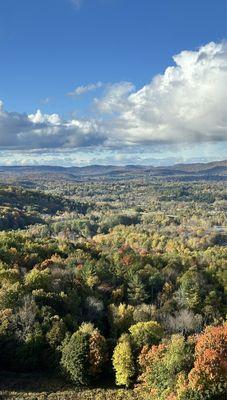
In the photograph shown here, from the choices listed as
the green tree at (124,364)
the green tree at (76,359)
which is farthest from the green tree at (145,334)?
the green tree at (76,359)

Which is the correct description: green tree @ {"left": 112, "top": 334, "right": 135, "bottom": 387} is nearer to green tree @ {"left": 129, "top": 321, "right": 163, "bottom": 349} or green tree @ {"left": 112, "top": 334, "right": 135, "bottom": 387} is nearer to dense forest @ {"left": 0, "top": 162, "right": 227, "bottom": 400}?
dense forest @ {"left": 0, "top": 162, "right": 227, "bottom": 400}

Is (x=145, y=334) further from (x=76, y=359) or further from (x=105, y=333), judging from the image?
(x=105, y=333)

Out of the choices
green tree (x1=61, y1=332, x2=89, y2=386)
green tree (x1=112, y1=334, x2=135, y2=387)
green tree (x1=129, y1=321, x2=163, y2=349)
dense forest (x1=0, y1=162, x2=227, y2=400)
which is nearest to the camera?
dense forest (x1=0, y1=162, x2=227, y2=400)

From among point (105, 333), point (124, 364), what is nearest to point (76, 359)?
point (124, 364)

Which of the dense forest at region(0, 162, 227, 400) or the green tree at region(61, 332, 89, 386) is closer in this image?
the dense forest at region(0, 162, 227, 400)

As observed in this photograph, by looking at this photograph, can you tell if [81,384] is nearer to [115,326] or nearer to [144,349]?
[144,349]

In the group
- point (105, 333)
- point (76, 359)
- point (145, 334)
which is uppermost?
point (145, 334)

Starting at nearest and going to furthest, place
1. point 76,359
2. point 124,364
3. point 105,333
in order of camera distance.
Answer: point 124,364
point 76,359
point 105,333

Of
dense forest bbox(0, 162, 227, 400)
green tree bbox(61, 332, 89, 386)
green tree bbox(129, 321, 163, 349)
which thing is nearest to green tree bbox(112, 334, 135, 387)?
dense forest bbox(0, 162, 227, 400)

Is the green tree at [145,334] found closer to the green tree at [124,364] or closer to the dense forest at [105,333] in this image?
the dense forest at [105,333]

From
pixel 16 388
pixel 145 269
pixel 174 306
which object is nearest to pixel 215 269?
pixel 145 269

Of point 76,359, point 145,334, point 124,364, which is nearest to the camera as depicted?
point 124,364
